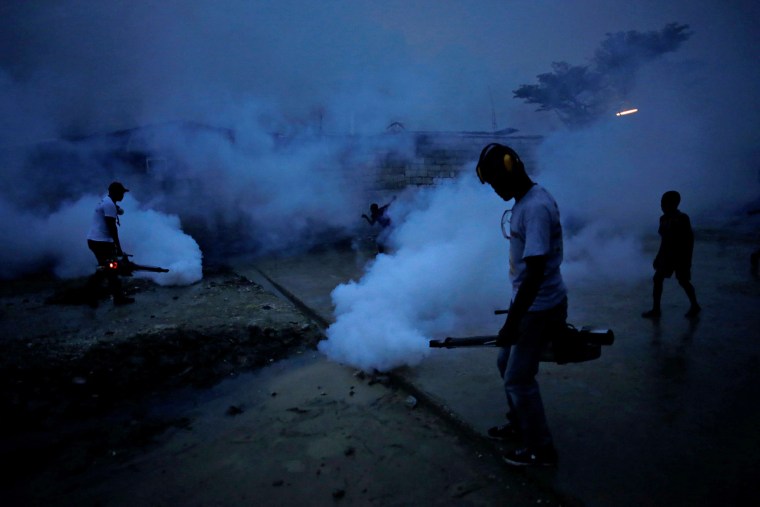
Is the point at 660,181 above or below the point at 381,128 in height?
below

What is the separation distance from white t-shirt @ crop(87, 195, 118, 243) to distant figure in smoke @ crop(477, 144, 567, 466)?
20.7 feet

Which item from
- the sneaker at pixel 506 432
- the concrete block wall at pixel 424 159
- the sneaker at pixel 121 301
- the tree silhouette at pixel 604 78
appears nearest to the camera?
the sneaker at pixel 506 432

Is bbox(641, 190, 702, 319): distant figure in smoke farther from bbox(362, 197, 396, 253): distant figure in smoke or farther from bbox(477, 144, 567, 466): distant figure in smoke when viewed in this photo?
bbox(362, 197, 396, 253): distant figure in smoke

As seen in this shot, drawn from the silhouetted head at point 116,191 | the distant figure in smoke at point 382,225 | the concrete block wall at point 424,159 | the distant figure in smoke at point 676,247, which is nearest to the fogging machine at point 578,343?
the distant figure in smoke at point 676,247

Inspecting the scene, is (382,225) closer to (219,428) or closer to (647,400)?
(219,428)

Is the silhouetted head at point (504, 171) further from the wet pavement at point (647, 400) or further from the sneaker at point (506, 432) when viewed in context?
the wet pavement at point (647, 400)

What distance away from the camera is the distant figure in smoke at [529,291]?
1993 millimetres

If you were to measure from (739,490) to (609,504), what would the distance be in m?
0.67

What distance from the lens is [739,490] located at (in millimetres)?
1982

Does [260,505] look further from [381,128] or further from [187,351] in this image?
[381,128]

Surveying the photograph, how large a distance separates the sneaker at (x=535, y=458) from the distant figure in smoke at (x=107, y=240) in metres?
6.39

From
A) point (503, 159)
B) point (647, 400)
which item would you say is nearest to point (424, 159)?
point (647, 400)

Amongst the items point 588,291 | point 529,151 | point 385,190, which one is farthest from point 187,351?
point 529,151

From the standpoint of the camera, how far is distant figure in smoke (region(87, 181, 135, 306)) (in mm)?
6238
